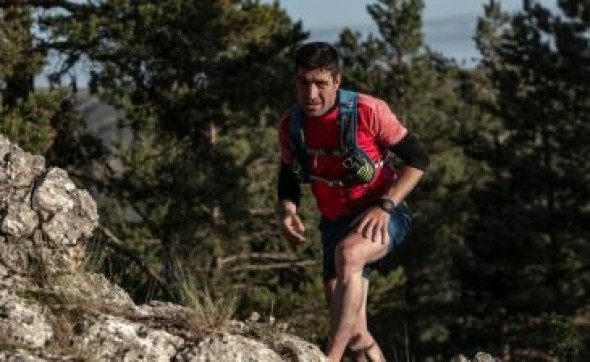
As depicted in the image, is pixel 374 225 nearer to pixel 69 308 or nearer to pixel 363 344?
pixel 363 344

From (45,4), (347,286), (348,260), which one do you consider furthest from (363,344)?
(45,4)

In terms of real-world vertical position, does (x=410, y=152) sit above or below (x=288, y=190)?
above

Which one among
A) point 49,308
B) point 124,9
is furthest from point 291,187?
point 124,9

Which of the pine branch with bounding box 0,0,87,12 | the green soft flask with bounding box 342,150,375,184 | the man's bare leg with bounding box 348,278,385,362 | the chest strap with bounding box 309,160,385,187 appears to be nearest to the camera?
the green soft flask with bounding box 342,150,375,184

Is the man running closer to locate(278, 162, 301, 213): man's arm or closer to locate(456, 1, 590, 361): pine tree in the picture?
locate(278, 162, 301, 213): man's arm

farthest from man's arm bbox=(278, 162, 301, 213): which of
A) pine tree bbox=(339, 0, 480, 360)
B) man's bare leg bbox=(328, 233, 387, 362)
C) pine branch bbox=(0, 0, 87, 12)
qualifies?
pine tree bbox=(339, 0, 480, 360)

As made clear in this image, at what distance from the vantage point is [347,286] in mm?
5156

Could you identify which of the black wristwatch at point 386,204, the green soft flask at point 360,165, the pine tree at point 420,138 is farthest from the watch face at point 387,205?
the pine tree at point 420,138

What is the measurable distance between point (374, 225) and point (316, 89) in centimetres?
76

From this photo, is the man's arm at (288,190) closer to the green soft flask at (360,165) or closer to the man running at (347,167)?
the man running at (347,167)

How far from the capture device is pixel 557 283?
97.8 ft

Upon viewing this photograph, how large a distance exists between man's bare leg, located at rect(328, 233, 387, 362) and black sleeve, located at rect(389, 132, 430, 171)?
467mm

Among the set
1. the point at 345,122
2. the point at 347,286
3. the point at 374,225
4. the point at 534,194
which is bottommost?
the point at 534,194

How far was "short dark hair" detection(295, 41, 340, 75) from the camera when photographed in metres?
5.05
